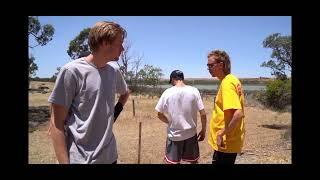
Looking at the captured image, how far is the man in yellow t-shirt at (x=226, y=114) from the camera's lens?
10.9 ft

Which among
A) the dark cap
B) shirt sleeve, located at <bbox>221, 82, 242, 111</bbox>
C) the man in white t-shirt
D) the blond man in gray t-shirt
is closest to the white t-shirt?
the man in white t-shirt

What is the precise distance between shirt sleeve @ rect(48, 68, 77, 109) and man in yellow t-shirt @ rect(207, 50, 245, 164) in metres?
1.65

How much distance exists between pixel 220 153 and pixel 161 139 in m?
7.41

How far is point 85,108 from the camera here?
208 centimetres

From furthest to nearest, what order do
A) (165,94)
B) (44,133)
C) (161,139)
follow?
(44,133)
(161,139)
(165,94)

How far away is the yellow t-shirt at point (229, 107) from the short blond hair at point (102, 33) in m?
1.50

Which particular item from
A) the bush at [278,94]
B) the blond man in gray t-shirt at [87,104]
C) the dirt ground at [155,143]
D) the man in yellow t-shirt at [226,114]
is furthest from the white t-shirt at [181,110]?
the bush at [278,94]

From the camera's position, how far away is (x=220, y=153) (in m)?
3.46

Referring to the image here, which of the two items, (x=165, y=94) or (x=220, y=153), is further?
(x=165, y=94)

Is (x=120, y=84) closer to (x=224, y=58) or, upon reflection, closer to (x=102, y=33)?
(x=102, y=33)

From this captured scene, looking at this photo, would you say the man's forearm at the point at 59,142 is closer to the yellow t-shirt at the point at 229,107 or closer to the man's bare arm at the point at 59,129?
the man's bare arm at the point at 59,129

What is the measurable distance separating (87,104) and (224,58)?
1838 millimetres

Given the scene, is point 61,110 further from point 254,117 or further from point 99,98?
point 254,117
